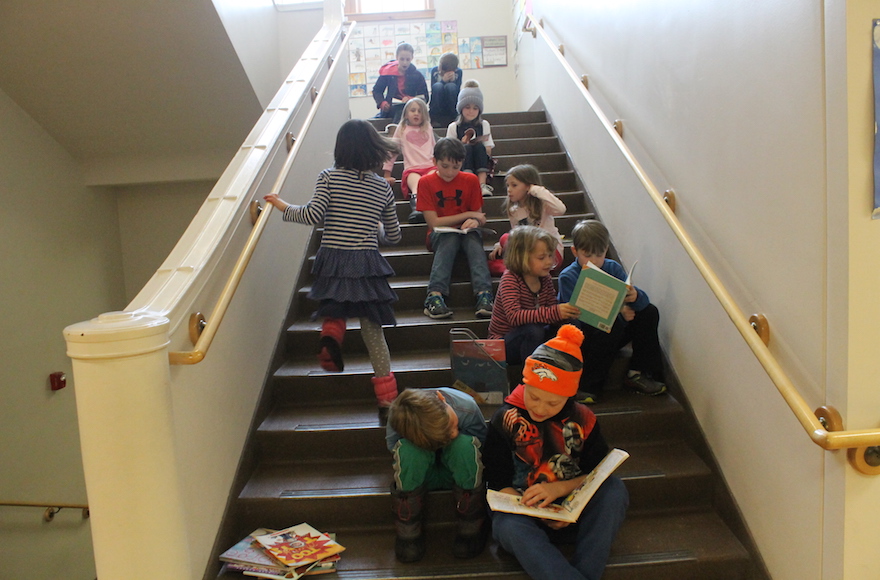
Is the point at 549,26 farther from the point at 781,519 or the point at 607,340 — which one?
the point at 781,519

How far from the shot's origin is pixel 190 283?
2.07m

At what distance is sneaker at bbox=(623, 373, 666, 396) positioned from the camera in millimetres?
2710

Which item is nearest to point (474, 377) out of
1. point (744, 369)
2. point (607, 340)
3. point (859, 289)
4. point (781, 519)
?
point (607, 340)

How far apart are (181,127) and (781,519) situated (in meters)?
4.21

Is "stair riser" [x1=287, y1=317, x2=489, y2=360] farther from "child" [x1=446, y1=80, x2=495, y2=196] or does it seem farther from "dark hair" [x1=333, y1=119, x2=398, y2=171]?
"child" [x1=446, y1=80, x2=495, y2=196]

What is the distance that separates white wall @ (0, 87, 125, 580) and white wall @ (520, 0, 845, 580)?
356 cm

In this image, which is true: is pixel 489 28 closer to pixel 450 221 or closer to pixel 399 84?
pixel 399 84

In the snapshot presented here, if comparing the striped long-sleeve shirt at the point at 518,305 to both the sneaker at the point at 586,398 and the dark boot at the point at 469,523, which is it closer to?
the sneaker at the point at 586,398

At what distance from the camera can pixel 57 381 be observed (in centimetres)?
403

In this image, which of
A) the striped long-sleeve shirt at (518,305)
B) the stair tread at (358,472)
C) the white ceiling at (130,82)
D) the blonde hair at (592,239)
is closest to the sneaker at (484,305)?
the striped long-sleeve shirt at (518,305)

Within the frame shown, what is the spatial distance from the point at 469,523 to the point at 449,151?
6.54 feet

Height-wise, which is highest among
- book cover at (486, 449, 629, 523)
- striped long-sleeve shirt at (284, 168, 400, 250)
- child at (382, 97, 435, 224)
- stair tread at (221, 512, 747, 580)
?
child at (382, 97, 435, 224)

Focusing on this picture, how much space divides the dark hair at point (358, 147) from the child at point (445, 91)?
267 cm

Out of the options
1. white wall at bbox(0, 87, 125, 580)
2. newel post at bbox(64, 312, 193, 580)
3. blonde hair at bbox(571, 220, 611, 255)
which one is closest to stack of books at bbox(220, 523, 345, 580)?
newel post at bbox(64, 312, 193, 580)
